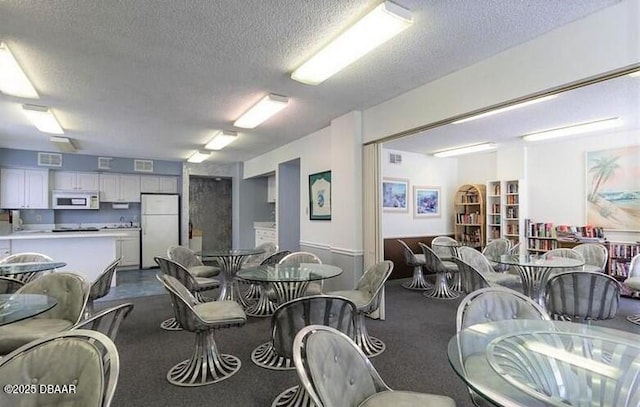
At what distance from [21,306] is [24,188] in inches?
244

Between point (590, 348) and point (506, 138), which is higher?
point (506, 138)

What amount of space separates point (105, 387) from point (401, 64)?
298 cm

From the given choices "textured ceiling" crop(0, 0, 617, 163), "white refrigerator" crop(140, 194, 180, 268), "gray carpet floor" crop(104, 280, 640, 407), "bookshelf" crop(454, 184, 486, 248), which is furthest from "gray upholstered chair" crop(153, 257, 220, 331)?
"bookshelf" crop(454, 184, 486, 248)

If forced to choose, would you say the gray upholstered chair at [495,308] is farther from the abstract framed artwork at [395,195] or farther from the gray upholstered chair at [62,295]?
the abstract framed artwork at [395,195]

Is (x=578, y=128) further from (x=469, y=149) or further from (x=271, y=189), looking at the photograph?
(x=271, y=189)

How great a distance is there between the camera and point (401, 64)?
9.66 feet

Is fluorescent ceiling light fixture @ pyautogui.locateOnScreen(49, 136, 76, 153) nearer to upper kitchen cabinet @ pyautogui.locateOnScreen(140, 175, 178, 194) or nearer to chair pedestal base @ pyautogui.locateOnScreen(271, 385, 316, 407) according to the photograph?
upper kitchen cabinet @ pyautogui.locateOnScreen(140, 175, 178, 194)

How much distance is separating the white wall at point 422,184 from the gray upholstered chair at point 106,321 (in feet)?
16.9

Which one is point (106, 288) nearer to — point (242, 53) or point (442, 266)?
point (242, 53)

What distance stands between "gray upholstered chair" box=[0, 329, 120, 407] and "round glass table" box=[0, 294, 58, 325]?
0.95 metres

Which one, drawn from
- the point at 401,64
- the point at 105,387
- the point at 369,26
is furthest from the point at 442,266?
the point at 105,387

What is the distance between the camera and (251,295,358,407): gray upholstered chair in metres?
2.20

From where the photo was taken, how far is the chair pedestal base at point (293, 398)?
88.2 inches

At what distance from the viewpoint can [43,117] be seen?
168 inches
